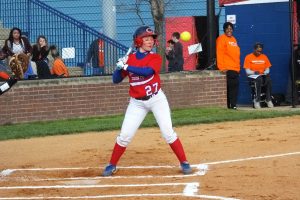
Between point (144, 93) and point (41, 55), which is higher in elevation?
point (41, 55)

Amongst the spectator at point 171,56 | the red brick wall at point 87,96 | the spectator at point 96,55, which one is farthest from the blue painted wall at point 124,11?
the red brick wall at point 87,96

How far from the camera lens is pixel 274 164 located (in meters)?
9.21

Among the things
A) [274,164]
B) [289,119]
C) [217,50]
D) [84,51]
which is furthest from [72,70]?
[274,164]

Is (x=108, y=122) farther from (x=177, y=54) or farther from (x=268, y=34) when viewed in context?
(x=268, y=34)

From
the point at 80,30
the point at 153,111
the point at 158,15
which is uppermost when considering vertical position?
the point at 158,15

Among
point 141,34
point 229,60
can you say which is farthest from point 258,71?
point 141,34

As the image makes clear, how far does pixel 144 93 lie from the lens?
8.80 m

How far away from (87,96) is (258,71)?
425 cm

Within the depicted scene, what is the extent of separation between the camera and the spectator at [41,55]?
1560 cm

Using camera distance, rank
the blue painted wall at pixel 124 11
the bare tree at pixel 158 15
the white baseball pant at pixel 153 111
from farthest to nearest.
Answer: the bare tree at pixel 158 15 < the blue painted wall at pixel 124 11 < the white baseball pant at pixel 153 111

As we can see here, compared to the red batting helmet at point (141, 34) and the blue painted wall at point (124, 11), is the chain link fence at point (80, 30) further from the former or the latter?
the red batting helmet at point (141, 34)

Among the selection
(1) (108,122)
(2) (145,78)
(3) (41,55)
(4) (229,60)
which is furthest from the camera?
(4) (229,60)

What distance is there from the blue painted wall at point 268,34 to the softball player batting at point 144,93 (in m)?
9.37

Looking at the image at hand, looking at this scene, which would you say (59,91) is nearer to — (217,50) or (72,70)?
(72,70)
